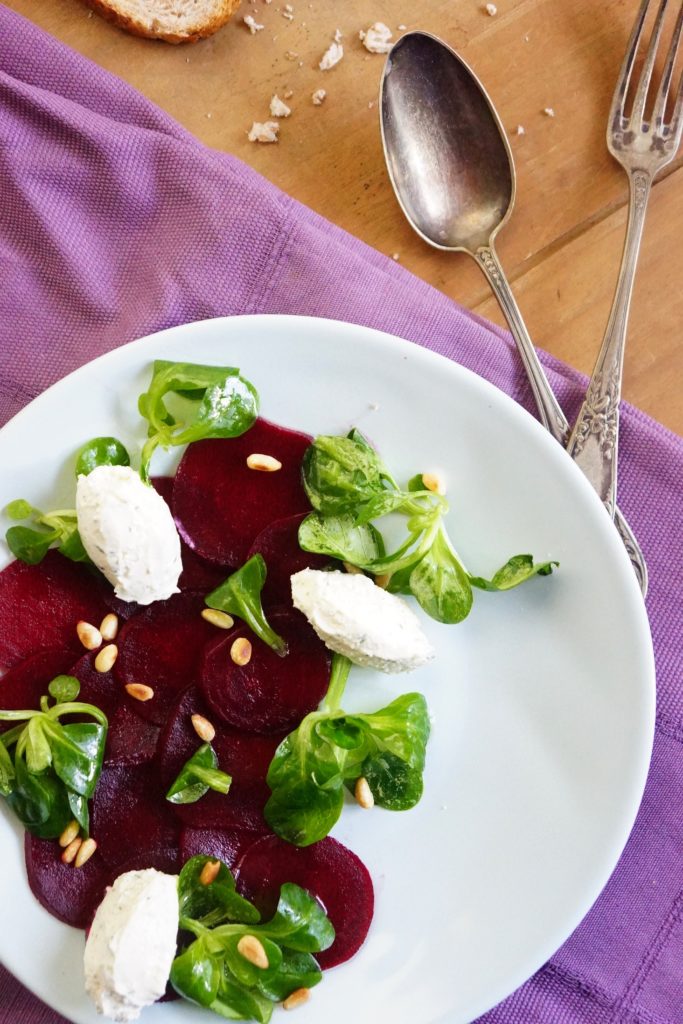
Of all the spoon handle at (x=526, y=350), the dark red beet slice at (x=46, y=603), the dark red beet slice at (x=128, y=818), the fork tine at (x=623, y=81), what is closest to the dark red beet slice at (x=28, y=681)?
the dark red beet slice at (x=46, y=603)

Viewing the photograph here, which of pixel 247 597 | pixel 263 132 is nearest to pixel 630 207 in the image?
pixel 263 132

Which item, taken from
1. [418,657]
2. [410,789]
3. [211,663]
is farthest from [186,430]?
[410,789]

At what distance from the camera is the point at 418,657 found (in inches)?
46.1

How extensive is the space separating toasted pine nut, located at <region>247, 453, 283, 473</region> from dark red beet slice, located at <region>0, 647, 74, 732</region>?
34 centimetres

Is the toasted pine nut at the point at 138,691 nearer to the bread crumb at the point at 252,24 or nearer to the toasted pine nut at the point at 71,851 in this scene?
the toasted pine nut at the point at 71,851

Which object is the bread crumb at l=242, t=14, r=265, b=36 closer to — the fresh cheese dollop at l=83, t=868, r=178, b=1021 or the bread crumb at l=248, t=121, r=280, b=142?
the bread crumb at l=248, t=121, r=280, b=142

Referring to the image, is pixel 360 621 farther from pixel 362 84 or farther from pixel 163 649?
pixel 362 84

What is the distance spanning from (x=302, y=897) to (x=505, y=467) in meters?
0.57

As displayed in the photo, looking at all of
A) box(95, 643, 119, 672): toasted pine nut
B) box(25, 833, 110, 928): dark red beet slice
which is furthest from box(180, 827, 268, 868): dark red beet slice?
box(95, 643, 119, 672): toasted pine nut

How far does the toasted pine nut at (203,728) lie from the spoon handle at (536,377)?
59 centimetres

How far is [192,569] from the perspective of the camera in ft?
4.16

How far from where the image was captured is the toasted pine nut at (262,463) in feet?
4.04

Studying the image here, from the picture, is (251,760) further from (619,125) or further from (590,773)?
(619,125)

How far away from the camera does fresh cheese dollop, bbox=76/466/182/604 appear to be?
45.6 inches
